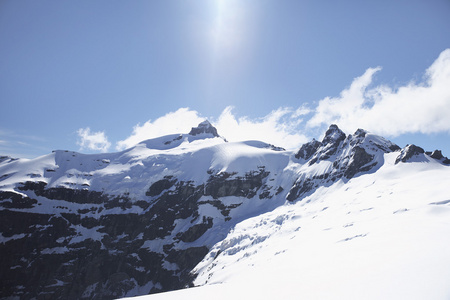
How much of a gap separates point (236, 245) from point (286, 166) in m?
61.6

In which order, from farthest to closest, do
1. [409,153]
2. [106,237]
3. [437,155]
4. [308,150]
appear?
1. [308,150]
2. [106,237]
3. [437,155]
4. [409,153]

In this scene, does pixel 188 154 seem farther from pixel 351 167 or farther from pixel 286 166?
pixel 351 167

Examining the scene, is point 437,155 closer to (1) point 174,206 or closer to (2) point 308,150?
(2) point 308,150

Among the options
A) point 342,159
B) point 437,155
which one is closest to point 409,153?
point 437,155

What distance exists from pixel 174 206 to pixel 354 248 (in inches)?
3913

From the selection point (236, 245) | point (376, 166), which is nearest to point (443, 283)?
point (236, 245)

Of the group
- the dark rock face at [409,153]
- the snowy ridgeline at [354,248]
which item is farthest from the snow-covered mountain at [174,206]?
the snowy ridgeline at [354,248]

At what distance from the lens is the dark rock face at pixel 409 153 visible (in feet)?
253

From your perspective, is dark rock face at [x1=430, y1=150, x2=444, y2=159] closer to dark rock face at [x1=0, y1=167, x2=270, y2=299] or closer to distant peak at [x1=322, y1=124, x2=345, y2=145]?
distant peak at [x1=322, y1=124, x2=345, y2=145]

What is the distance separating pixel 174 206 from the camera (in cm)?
11738

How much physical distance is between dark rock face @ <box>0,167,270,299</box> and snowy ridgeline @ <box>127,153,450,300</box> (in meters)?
26.1

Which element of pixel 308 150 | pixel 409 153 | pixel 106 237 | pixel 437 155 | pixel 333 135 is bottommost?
pixel 106 237

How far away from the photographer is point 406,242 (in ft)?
69.5

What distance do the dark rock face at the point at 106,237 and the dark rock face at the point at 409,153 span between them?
5507 centimetres
